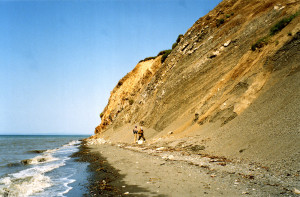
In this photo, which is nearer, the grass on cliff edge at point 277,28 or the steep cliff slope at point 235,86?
the steep cliff slope at point 235,86

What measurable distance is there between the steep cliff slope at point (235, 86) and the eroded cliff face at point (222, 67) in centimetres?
6

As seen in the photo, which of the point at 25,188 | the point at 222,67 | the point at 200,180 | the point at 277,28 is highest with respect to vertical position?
the point at 277,28

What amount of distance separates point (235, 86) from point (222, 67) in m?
6.34

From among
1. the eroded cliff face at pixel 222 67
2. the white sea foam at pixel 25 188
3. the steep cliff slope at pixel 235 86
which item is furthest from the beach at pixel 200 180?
the eroded cliff face at pixel 222 67

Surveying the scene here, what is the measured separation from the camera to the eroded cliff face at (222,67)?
14.8 m

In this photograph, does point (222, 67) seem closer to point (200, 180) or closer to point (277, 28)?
point (277, 28)

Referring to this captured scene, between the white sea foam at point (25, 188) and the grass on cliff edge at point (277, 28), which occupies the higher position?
the grass on cliff edge at point (277, 28)

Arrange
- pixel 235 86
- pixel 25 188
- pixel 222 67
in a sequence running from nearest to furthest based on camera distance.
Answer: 1. pixel 25 188
2. pixel 235 86
3. pixel 222 67

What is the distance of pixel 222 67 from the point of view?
22141mm

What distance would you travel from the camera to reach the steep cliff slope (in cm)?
1053

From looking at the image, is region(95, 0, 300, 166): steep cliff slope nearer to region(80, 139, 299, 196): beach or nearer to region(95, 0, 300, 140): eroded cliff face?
region(95, 0, 300, 140): eroded cliff face

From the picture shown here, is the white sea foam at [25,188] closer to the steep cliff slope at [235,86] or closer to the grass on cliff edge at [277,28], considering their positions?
the steep cliff slope at [235,86]

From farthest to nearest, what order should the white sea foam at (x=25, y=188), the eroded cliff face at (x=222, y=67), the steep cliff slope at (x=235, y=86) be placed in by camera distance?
the eroded cliff face at (x=222, y=67), the steep cliff slope at (x=235, y=86), the white sea foam at (x=25, y=188)

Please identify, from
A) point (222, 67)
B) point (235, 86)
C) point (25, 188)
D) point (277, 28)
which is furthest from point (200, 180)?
point (222, 67)
